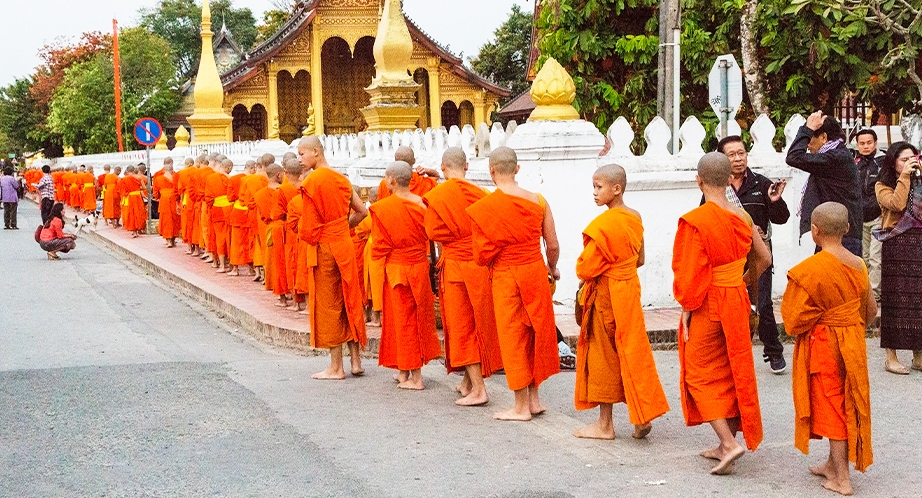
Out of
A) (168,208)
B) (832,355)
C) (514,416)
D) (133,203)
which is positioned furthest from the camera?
(133,203)

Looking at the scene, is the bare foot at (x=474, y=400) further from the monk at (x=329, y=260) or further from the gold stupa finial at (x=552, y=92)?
the gold stupa finial at (x=552, y=92)

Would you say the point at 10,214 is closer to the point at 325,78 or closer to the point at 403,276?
the point at 325,78

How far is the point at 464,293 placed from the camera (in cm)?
744

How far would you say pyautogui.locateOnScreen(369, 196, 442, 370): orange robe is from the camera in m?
7.88

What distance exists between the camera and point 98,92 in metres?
44.8

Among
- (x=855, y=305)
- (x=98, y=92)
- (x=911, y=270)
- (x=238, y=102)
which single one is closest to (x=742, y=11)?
(x=911, y=270)

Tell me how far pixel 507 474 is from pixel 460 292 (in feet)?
6.21

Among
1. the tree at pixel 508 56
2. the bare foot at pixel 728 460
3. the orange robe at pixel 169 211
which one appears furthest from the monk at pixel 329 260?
the tree at pixel 508 56

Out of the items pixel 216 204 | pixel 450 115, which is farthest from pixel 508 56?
pixel 216 204

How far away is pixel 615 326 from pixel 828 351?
3.87 ft

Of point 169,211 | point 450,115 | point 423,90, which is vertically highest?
point 423,90

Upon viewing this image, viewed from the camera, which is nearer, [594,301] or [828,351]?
[828,351]

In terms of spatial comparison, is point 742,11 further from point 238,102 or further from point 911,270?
point 238,102

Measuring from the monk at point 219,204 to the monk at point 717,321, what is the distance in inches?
434
